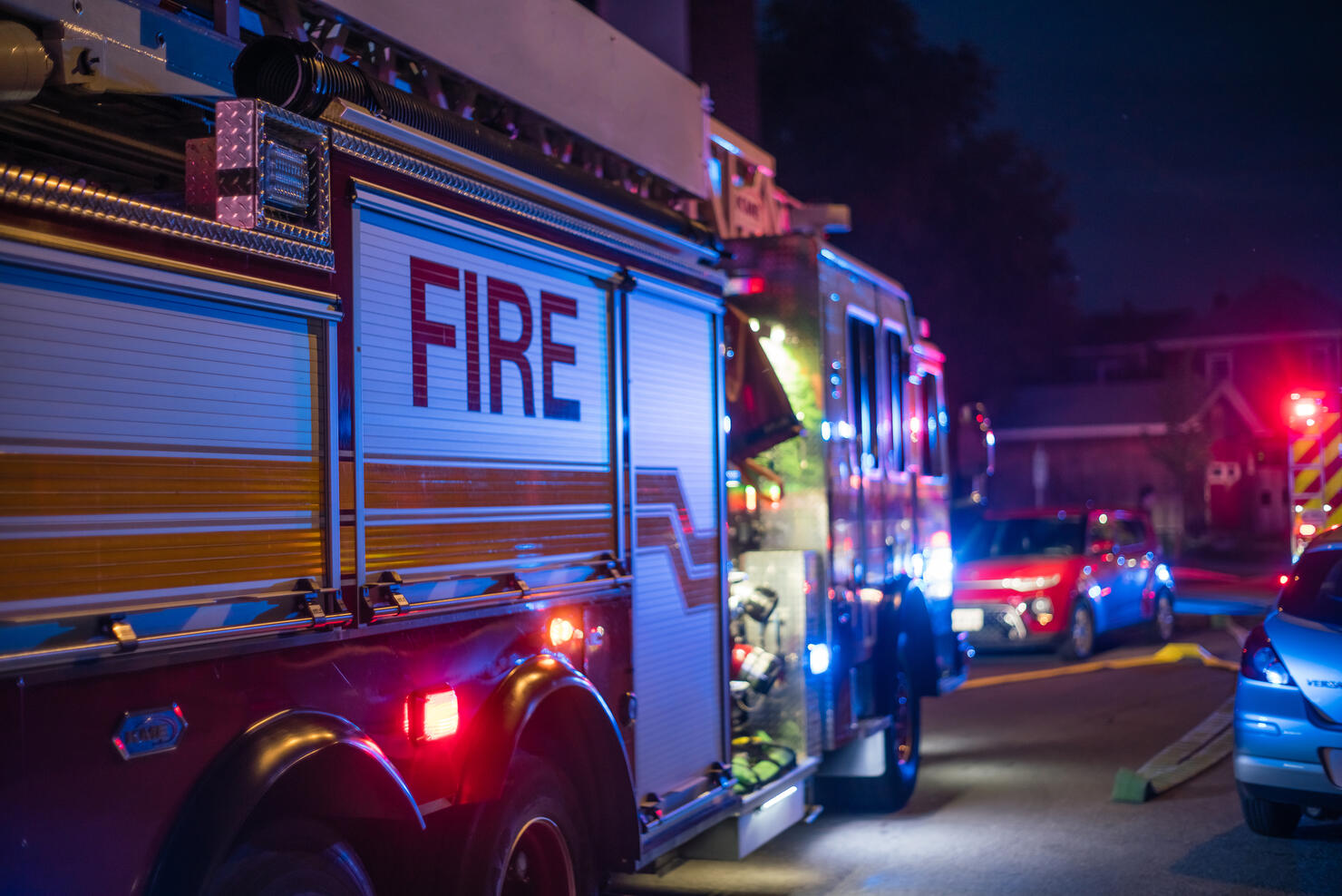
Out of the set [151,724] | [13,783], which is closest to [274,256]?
[151,724]

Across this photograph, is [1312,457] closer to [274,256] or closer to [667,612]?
[667,612]

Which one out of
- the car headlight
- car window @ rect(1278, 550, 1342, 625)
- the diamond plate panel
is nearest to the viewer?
the diamond plate panel

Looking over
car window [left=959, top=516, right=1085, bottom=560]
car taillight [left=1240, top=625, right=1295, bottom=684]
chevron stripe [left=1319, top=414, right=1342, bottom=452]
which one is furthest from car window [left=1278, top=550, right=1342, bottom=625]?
car window [left=959, top=516, right=1085, bottom=560]

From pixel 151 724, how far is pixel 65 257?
96cm

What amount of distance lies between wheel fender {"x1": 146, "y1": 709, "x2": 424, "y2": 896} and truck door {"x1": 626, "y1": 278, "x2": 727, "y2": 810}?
5.79ft

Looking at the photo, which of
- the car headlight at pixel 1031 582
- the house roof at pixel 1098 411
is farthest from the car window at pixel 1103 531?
the house roof at pixel 1098 411

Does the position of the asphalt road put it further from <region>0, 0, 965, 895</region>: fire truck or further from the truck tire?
<region>0, 0, 965, 895</region>: fire truck

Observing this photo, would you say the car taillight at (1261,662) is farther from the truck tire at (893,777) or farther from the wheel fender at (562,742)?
the wheel fender at (562,742)

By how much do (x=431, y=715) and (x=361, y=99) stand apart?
1.70 meters

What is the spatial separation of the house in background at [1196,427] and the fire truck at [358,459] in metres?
38.2

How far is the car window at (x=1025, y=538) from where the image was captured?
16.1m

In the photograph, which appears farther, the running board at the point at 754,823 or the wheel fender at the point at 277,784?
the running board at the point at 754,823

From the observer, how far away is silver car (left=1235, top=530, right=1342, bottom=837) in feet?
21.1

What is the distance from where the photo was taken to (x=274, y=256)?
3307 mm
